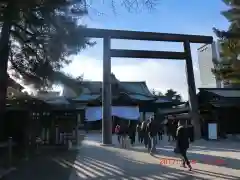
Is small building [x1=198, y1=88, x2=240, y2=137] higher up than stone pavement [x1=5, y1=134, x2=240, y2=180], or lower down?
higher up

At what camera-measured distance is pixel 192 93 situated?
2464 cm

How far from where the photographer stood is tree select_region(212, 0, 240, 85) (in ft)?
52.7

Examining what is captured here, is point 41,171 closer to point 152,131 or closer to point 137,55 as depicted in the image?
point 152,131

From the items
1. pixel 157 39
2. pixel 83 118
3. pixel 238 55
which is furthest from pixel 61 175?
pixel 83 118

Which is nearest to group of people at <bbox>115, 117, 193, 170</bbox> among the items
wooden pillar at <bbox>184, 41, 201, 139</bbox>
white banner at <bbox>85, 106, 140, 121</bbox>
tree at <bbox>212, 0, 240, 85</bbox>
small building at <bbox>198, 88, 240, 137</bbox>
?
wooden pillar at <bbox>184, 41, 201, 139</bbox>

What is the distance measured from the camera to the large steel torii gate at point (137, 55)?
21.9 m

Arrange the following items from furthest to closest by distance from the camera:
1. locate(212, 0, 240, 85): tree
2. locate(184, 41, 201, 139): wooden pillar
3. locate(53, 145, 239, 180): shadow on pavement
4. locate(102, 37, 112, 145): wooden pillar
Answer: locate(184, 41, 201, 139): wooden pillar < locate(102, 37, 112, 145): wooden pillar < locate(212, 0, 240, 85): tree < locate(53, 145, 239, 180): shadow on pavement

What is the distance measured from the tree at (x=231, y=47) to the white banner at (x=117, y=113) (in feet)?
75.2

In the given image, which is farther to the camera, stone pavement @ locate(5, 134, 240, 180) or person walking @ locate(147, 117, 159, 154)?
person walking @ locate(147, 117, 159, 154)

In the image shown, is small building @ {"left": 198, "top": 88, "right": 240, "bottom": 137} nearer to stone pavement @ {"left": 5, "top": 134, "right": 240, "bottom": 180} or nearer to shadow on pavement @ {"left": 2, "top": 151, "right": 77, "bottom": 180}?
stone pavement @ {"left": 5, "top": 134, "right": 240, "bottom": 180}

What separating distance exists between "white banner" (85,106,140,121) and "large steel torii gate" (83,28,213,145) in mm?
17093

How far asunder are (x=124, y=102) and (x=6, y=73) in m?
30.0

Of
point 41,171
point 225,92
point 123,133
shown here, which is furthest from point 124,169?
point 225,92

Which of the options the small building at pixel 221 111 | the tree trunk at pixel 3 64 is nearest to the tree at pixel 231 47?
the small building at pixel 221 111
